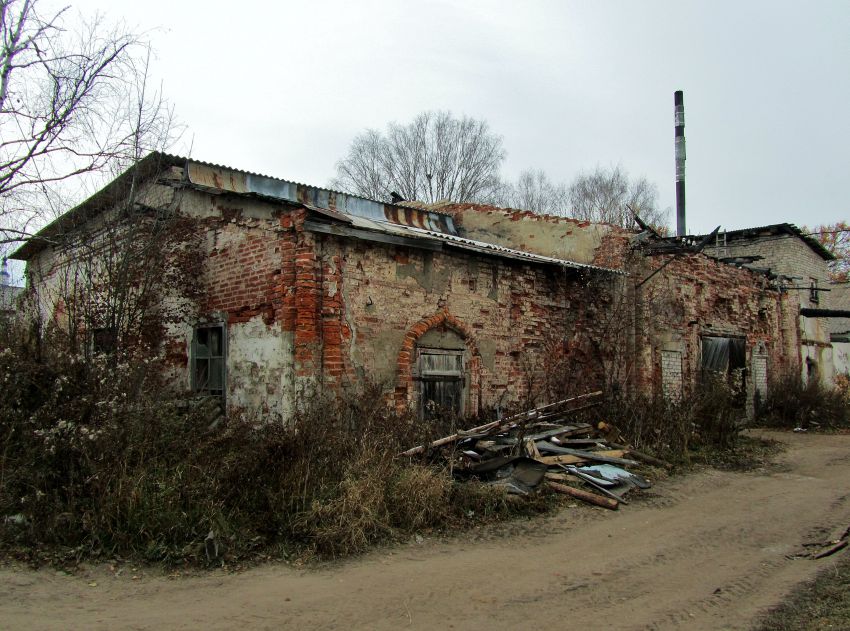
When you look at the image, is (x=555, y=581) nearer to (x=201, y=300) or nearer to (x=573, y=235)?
(x=201, y=300)

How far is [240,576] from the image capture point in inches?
201

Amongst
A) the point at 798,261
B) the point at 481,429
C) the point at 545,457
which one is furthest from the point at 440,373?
the point at 798,261

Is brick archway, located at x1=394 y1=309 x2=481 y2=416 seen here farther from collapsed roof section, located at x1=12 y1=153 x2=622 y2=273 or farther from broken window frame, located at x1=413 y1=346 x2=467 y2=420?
collapsed roof section, located at x1=12 y1=153 x2=622 y2=273

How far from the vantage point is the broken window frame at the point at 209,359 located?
9008 mm

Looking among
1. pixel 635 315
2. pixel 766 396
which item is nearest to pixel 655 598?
pixel 635 315

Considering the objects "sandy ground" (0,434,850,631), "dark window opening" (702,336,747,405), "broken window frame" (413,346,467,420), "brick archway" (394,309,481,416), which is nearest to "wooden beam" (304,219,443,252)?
"brick archway" (394,309,481,416)

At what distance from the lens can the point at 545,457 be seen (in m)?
8.52

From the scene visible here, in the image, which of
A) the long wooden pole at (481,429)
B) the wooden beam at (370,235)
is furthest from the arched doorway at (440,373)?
the wooden beam at (370,235)

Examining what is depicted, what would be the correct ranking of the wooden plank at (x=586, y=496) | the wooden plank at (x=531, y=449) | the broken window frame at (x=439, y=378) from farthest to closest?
the broken window frame at (x=439, y=378) → the wooden plank at (x=531, y=449) → the wooden plank at (x=586, y=496)

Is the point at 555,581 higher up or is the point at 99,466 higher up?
the point at 99,466

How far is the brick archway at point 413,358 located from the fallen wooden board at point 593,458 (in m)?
1.87

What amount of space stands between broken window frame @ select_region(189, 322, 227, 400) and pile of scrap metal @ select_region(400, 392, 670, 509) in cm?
323

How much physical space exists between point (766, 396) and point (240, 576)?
52.7ft

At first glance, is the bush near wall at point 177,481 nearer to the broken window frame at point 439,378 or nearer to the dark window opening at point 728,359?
the broken window frame at point 439,378
